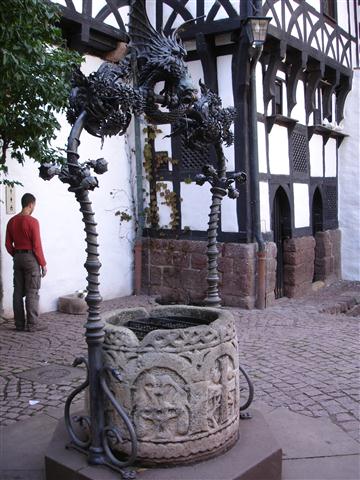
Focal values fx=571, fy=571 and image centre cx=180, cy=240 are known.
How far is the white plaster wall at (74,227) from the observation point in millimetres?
8102

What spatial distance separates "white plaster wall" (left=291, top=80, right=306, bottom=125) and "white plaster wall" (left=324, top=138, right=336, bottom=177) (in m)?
1.43

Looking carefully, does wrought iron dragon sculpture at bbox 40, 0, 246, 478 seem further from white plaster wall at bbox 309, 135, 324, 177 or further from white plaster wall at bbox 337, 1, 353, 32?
white plaster wall at bbox 337, 1, 353, 32

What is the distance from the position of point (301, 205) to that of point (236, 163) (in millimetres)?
2446

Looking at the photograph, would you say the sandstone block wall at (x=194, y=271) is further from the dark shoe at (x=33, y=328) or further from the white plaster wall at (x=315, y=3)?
the white plaster wall at (x=315, y=3)

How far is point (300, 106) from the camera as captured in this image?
11039 mm

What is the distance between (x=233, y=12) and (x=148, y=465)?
7356 mm

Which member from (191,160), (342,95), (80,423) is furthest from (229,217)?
(80,423)

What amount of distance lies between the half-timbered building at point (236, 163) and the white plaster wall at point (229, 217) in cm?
2

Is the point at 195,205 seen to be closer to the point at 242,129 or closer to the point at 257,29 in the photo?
the point at 242,129

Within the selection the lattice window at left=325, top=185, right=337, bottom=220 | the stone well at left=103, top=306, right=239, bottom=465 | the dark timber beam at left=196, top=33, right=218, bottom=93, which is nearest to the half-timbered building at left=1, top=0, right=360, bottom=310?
the dark timber beam at left=196, top=33, right=218, bottom=93

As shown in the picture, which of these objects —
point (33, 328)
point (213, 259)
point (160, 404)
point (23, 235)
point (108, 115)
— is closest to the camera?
point (160, 404)

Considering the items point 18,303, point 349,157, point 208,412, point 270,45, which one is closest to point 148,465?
point 208,412

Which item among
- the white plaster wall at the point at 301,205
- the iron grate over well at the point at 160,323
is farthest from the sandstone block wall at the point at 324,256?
the iron grate over well at the point at 160,323

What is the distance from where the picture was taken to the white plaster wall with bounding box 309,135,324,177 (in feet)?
38.1
